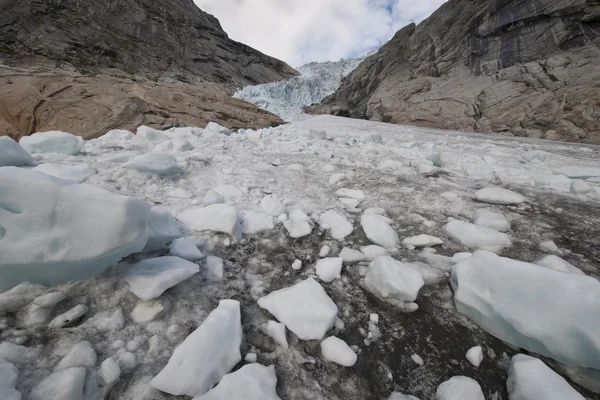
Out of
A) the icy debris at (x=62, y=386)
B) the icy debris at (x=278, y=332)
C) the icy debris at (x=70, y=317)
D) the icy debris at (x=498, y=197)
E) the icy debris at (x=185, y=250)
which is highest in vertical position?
the icy debris at (x=498, y=197)

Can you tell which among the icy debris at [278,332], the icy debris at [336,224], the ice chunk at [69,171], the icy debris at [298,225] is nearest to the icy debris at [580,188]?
the icy debris at [336,224]

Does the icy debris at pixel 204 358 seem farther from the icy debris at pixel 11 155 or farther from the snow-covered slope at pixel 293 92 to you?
the snow-covered slope at pixel 293 92

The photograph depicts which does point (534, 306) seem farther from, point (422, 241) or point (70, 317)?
point (70, 317)

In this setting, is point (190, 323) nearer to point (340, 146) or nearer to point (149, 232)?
point (149, 232)

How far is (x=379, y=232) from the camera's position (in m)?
1.40

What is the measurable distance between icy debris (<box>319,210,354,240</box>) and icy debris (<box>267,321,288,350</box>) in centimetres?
65

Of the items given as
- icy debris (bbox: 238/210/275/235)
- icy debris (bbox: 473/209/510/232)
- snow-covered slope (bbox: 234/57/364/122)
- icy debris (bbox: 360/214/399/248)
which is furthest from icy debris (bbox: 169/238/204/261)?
snow-covered slope (bbox: 234/57/364/122)

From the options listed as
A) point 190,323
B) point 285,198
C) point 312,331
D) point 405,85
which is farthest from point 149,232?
point 405,85

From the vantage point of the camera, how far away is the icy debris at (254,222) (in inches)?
56.3

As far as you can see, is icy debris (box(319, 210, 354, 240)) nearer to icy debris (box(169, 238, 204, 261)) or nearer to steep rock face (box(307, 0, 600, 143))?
icy debris (box(169, 238, 204, 261))

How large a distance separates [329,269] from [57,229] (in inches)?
38.6

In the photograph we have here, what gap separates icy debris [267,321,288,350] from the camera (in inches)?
31.7

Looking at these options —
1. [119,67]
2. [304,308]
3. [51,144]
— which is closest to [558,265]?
[304,308]

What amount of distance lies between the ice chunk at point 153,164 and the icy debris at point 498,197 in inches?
89.5
